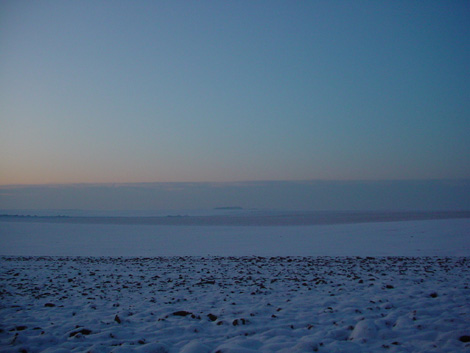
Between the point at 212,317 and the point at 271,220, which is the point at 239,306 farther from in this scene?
the point at 271,220

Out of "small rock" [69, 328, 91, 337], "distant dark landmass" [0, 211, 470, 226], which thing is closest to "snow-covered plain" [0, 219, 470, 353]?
"small rock" [69, 328, 91, 337]

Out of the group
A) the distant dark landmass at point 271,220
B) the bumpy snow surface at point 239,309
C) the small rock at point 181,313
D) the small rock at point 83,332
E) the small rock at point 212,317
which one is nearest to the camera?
the bumpy snow surface at point 239,309

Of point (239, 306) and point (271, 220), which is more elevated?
point (239, 306)

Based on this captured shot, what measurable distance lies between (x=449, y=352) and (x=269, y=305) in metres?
3.84

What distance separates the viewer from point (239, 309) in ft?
26.8

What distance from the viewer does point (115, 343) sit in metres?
6.22

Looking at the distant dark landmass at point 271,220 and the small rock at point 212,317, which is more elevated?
the small rock at point 212,317

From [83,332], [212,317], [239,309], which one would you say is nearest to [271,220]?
[239,309]

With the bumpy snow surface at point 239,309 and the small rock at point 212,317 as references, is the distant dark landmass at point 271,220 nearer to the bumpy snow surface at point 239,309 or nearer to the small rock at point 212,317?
the bumpy snow surface at point 239,309

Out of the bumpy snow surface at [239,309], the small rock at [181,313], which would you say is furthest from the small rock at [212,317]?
the small rock at [181,313]

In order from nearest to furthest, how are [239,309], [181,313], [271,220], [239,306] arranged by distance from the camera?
[181,313] → [239,309] → [239,306] → [271,220]

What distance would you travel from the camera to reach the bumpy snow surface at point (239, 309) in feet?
20.1

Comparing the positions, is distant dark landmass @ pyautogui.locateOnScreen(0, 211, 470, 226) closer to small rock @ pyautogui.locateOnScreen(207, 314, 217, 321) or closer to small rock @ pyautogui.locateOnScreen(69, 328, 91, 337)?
small rock @ pyautogui.locateOnScreen(207, 314, 217, 321)

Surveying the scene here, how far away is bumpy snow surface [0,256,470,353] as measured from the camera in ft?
20.1
